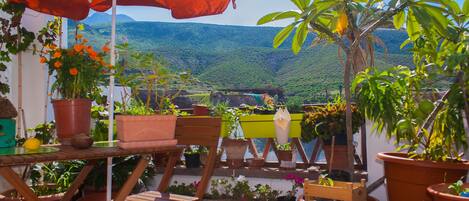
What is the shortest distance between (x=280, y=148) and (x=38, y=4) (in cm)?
284

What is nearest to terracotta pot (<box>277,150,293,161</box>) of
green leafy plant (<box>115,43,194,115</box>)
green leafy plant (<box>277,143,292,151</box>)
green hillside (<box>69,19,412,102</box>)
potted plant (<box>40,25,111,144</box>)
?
green leafy plant (<box>277,143,292,151</box>)

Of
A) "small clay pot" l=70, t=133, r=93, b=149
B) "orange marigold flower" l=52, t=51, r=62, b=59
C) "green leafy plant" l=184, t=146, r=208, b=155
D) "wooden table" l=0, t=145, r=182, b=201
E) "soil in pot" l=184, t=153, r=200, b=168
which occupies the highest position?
"orange marigold flower" l=52, t=51, r=62, b=59

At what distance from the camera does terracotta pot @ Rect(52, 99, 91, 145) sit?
221cm

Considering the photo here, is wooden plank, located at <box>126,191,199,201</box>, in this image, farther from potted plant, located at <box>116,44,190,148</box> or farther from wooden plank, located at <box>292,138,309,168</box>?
wooden plank, located at <box>292,138,309,168</box>

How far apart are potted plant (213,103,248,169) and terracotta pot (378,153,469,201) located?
209 cm

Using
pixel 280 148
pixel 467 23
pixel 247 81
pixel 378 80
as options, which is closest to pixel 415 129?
pixel 378 80

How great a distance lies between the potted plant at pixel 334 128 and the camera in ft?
12.8

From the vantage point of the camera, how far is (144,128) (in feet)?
6.86

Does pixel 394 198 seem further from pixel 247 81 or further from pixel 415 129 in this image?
pixel 247 81

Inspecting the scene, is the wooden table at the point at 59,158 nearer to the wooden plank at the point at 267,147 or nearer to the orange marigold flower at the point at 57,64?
the orange marigold flower at the point at 57,64

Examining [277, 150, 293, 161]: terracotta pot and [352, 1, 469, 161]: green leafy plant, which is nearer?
[352, 1, 469, 161]: green leafy plant

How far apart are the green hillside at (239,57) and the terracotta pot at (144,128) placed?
396 inches

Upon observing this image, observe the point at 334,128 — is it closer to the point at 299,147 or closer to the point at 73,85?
the point at 299,147

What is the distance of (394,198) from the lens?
281 cm
